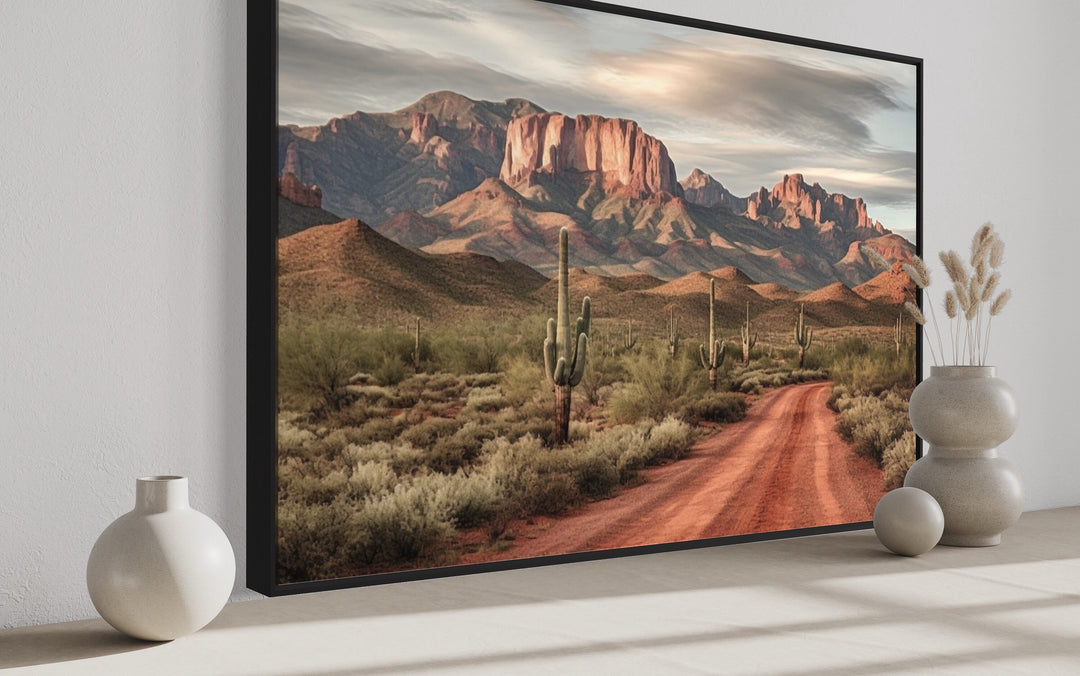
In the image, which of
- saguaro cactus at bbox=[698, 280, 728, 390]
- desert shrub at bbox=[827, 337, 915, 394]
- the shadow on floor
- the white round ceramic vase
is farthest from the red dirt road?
the shadow on floor

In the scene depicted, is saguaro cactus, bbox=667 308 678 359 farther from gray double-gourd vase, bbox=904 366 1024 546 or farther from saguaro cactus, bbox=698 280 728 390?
gray double-gourd vase, bbox=904 366 1024 546

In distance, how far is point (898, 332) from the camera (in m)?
4.48

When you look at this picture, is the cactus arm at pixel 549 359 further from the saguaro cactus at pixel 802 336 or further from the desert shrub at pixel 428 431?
the saguaro cactus at pixel 802 336

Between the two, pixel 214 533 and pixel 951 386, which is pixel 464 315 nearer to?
pixel 214 533

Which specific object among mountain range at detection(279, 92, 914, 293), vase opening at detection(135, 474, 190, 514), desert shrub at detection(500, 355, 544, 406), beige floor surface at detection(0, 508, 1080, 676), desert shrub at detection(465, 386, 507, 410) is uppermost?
mountain range at detection(279, 92, 914, 293)

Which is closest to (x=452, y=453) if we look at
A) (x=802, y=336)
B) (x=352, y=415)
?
(x=352, y=415)

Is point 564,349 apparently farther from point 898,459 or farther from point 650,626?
point 898,459

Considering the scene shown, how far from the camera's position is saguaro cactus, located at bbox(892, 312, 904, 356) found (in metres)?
4.47

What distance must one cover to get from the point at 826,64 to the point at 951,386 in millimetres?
1403

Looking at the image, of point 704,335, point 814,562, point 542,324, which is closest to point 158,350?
point 542,324

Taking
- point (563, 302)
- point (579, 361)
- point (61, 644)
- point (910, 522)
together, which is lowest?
point (61, 644)

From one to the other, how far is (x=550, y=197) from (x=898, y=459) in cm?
192

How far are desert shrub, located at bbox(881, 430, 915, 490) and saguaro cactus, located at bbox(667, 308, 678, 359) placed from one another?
3.72ft

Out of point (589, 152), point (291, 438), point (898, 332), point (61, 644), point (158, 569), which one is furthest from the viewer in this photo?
point (898, 332)
